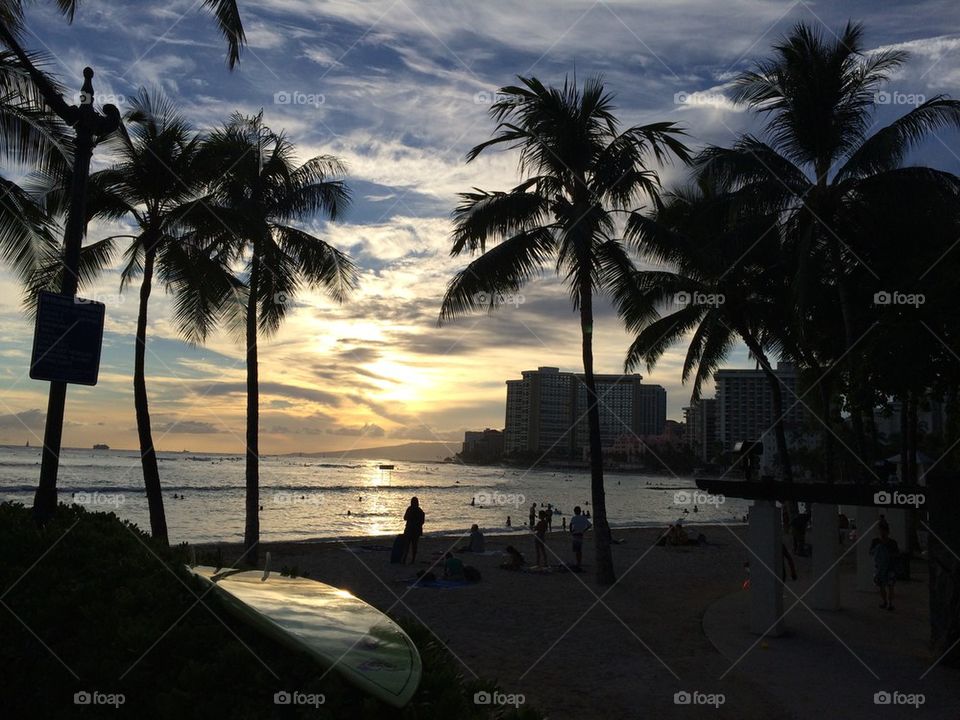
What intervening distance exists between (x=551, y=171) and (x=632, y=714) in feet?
41.1

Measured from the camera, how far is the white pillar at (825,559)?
13.9 m

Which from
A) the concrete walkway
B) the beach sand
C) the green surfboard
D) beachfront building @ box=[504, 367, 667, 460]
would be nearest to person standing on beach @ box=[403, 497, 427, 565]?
the beach sand

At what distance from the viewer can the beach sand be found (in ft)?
29.0

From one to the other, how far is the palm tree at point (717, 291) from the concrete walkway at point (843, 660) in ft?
19.7

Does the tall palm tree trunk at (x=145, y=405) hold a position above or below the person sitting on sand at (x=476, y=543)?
above

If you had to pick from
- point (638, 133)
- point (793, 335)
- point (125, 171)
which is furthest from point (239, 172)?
point (793, 335)

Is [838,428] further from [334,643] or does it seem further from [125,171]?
[334,643]

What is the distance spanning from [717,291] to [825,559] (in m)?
11.0

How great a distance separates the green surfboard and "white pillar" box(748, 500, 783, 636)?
8.85 metres

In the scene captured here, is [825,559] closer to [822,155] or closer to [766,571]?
[766,571]

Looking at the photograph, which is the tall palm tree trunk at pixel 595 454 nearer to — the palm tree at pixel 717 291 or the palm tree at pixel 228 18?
the palm tree at pixel 717 291

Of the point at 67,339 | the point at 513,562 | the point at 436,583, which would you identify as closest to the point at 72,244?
the point at 67,339

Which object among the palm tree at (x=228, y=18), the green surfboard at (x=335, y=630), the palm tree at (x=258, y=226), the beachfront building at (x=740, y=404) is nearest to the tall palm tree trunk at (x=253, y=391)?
the palm tree at (x=258, y=226)

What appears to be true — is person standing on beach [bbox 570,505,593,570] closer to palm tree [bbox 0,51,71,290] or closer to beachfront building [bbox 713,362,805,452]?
palm tree [bbox 0,51,71,290]
